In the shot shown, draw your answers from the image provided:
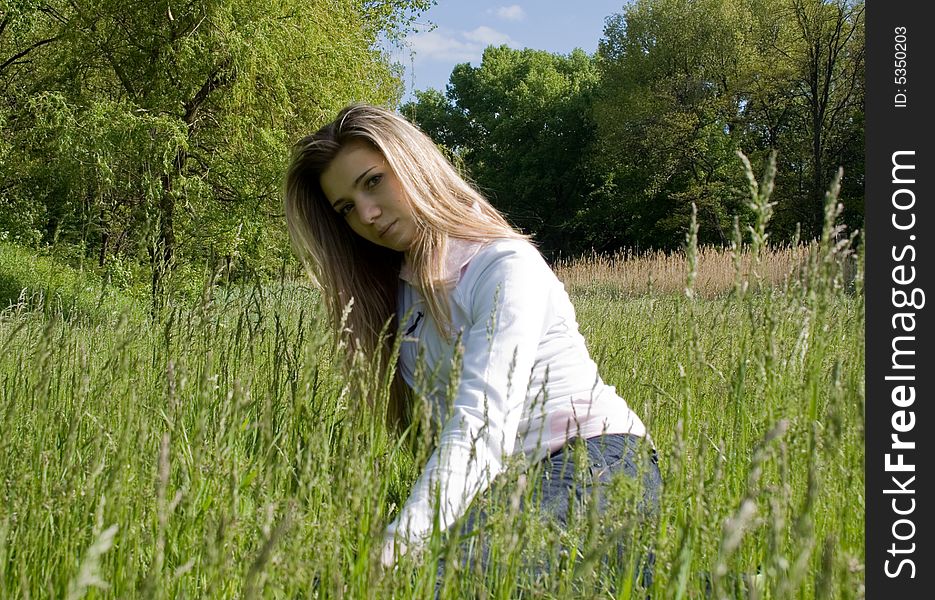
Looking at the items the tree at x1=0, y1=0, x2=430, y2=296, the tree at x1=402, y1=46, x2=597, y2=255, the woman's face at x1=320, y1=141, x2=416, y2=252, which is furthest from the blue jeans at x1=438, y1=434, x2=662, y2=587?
the tree at x1=402, y1=46, x2=597, y2=255

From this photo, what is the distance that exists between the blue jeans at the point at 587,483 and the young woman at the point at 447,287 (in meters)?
0.01

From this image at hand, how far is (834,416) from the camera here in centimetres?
96

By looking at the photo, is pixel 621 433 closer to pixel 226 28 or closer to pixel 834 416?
pixel 834 416

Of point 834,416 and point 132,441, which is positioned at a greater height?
point 834,416

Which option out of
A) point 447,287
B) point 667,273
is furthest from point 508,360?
point 667,273

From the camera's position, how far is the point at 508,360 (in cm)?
194

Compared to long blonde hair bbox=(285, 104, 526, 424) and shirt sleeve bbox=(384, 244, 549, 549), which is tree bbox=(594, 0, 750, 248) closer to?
long blonde hair bbox=(285, 104, 526, 424)

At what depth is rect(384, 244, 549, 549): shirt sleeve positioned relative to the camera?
4.95ft

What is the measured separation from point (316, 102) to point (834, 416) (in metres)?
11.3

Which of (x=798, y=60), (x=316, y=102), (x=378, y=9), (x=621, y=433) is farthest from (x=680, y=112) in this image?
(x=621, y=433)

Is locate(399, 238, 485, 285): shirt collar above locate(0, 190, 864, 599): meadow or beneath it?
above

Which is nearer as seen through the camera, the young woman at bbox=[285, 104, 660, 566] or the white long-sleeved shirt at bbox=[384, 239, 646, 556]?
the white long-sleeved shirt at bbox=[384, 239, 646, 556]

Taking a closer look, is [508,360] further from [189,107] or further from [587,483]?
[189,107]

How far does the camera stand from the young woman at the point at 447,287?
74.9 inches
